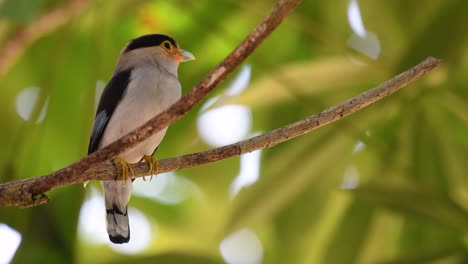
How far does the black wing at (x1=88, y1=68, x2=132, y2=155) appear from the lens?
364cm

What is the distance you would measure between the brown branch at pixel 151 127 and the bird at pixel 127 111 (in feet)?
3.69

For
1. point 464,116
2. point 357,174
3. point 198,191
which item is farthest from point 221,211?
point 464,116

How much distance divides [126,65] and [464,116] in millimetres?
1529

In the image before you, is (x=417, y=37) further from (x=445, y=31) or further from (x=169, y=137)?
(x=169, y=137)

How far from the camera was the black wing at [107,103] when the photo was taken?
11.9 feet

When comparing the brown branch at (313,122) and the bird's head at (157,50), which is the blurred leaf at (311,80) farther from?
the brown branch at (313,122)

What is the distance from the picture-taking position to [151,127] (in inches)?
80.8

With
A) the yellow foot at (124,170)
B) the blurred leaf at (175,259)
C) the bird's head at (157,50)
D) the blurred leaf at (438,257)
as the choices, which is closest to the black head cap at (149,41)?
the bird's head at (157,50)

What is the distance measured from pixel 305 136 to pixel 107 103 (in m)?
0.90

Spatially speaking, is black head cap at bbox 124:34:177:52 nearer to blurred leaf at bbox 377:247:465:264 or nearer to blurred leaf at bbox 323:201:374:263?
blurred leaf at bbox 323:201:374:263

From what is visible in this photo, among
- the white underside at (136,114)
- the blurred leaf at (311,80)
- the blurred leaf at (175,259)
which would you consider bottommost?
the blurred leaf at (175,259)

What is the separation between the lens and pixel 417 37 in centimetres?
363

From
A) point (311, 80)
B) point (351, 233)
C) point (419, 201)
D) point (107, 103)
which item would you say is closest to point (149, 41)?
point (107, 103)

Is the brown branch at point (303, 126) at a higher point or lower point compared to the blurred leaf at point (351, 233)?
lower
